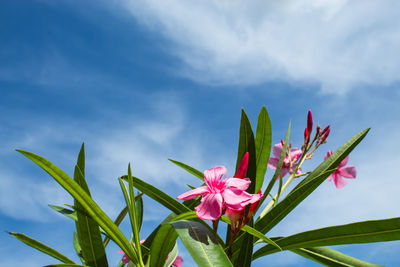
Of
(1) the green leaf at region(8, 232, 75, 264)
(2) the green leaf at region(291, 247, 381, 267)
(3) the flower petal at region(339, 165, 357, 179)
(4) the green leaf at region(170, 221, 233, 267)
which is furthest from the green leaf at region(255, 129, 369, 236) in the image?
(1) the green leaf at region(8, 232, 75, 264)

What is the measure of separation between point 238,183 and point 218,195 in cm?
6

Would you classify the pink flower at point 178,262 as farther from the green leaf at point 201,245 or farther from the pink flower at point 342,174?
the pink flower at point 342,174

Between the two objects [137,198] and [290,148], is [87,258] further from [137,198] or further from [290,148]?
[290,148]

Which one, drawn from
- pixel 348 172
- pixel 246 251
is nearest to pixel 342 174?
pixel 348 172

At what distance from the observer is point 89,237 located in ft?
3.60

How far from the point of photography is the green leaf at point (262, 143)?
1.43m

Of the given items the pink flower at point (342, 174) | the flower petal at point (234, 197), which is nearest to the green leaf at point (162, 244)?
the flower petal at point (234, 197)

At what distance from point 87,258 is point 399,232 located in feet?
3.08

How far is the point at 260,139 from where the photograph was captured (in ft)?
4.78

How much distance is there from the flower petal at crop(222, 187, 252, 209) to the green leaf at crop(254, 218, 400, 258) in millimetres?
314

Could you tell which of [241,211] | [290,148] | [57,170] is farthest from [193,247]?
[290,148]

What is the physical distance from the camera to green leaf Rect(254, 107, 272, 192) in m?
1.43

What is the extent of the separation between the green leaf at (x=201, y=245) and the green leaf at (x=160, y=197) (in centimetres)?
25

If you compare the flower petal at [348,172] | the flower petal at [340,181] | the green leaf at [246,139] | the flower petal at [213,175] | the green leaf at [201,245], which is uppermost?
the flower petal at [348,172]
